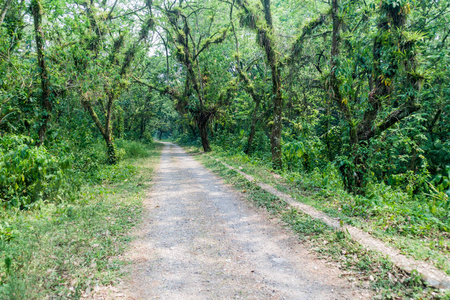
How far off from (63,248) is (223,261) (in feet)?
8.32

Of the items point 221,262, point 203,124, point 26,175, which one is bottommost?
point 221,262

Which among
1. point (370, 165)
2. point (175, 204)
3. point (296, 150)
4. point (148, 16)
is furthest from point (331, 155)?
point (148, 16)

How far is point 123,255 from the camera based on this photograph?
4551 millimetres

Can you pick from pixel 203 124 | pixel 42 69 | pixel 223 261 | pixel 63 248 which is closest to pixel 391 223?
pixel 223 261

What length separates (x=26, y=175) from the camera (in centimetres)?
615

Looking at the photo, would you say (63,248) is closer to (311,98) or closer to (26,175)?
(26,175)

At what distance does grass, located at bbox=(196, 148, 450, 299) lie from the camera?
335cm

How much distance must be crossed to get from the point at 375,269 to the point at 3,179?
695cm

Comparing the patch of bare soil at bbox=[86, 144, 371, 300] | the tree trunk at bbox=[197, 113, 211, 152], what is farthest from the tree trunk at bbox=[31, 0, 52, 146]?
the tree trunk at bbox=[197, 113, 211, 152]

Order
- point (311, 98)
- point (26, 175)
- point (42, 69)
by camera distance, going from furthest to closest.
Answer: point (311, 98), point (42, 69), point (26, 175)

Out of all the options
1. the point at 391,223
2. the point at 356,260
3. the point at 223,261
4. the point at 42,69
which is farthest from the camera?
the point at 42,69

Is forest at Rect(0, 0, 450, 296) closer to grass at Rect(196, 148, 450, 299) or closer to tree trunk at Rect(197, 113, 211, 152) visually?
grass at Rect(196, 148, 450, 299)

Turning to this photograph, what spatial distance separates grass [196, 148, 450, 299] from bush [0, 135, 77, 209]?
17.5 feet

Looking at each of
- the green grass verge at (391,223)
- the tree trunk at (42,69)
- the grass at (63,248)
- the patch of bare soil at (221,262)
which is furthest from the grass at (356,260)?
the tree trunk at (42,69)
